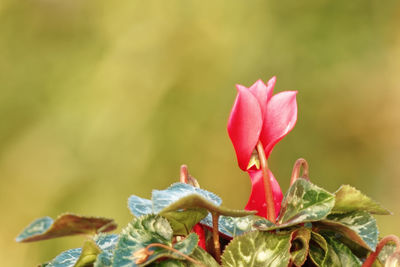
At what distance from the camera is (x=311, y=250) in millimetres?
509

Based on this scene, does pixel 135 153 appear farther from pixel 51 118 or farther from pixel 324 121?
pixel 324 121

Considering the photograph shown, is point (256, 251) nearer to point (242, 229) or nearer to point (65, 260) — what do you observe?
point (242, 229)

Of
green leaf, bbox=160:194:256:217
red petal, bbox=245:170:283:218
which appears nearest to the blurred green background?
red petal, bbox=245:170:283:218

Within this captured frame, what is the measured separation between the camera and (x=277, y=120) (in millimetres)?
555

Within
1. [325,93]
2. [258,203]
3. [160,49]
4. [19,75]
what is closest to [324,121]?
[325,93]

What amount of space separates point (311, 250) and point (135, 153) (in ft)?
5.78

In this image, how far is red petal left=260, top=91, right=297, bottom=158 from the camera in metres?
0.55

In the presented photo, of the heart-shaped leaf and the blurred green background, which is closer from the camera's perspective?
the heart-shaped leaf

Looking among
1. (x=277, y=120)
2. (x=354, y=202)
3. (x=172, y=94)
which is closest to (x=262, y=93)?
(x=277, y=120)

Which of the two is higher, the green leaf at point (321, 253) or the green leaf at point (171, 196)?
the green leaf at point (171, 196)

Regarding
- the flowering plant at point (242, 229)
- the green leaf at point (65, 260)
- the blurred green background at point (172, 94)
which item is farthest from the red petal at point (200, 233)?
the blurred green background at point (172, 94)

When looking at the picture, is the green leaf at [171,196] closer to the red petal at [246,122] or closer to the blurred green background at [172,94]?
the red petal at [246,122]

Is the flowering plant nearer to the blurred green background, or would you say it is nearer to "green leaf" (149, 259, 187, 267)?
"green leaf" (149, 259, 187, 267)

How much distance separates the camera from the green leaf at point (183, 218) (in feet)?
1.54
